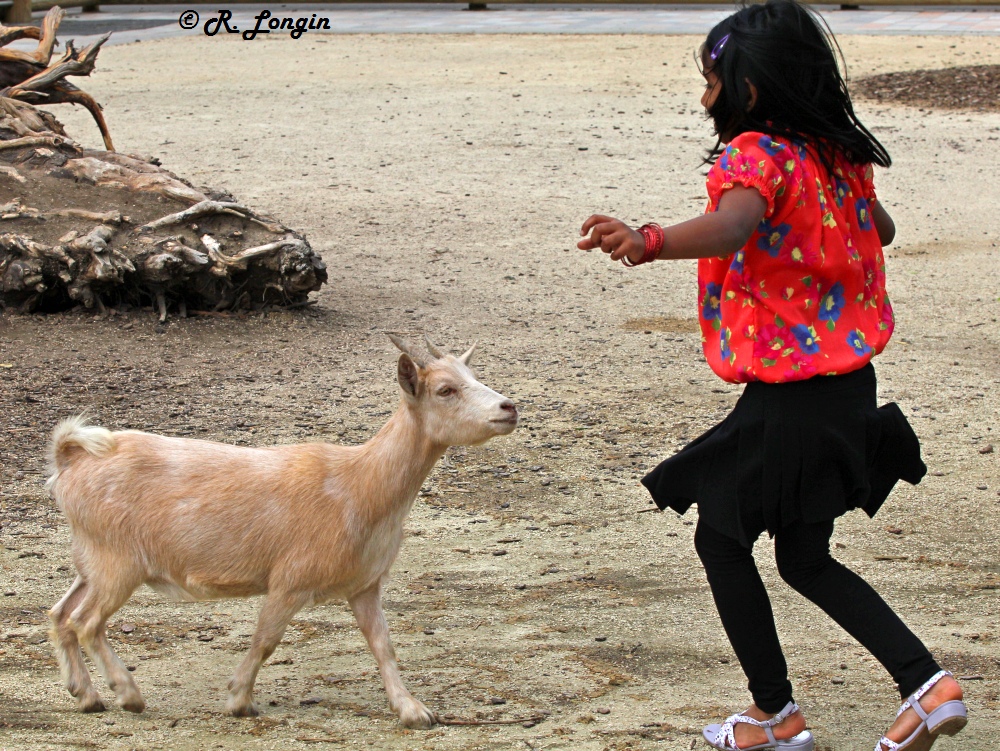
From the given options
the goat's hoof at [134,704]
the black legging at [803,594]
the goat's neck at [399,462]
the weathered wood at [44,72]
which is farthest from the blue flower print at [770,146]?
the weathered wood at [44,72]

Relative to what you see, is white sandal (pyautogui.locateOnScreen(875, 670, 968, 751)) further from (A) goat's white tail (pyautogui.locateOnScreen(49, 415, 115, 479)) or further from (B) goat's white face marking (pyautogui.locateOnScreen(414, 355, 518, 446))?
(A) goat's white tail (pyautogui.locateOnScreen(49, 415, 115, 479))

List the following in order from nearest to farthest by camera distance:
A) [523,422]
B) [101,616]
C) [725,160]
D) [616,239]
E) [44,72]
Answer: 1. [616,239]
2. [725,160]
3. [101,616]
4. [523,422]
5. [44,72]

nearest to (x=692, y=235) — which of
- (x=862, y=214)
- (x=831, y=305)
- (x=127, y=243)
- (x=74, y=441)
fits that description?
(x=831, y=305)

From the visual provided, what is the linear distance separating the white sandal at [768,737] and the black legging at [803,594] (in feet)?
0.09

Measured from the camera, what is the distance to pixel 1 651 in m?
3.77

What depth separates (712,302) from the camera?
3016 mm

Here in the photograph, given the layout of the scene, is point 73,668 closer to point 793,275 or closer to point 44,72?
point 793,275

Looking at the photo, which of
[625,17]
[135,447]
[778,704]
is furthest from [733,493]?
[625,17]

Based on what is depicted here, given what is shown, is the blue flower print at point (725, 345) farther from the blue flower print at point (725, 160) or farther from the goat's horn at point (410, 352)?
the goat's horn at point (410, 352)

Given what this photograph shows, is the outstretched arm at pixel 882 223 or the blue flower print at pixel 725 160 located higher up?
the blue flower print at pixel 725 160

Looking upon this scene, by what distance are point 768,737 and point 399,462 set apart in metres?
1.16

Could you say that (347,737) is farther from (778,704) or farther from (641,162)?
(641,162)

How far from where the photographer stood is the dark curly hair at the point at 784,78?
282cm

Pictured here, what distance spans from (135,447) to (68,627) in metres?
0.50
